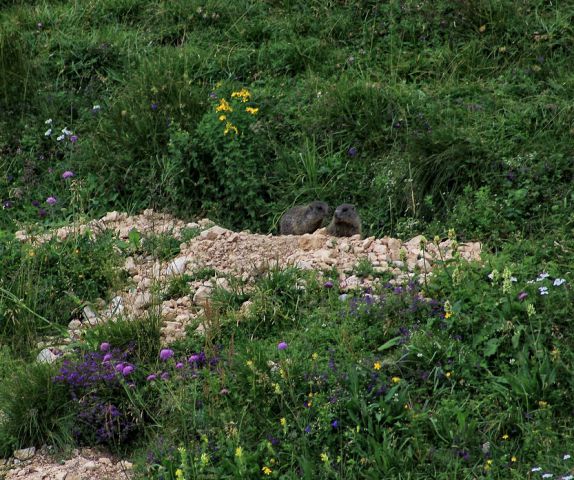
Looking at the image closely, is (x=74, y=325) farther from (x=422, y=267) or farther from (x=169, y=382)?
(x=422, y=267)

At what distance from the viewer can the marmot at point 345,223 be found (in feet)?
24.6

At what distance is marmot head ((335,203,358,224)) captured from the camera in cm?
751

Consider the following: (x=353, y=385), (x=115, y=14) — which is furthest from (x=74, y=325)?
(x=115, y=14)

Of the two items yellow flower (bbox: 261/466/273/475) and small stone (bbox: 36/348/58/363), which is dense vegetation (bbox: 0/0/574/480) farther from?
small stone (bbox: 36/348/58/363)

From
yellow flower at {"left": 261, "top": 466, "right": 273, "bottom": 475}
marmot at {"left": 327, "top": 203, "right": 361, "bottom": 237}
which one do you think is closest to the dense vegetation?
yellow flower at {"left": 261, "top": 466, "right": 273, "bottom": 475}

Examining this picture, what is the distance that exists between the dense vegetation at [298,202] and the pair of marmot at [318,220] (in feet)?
1.08

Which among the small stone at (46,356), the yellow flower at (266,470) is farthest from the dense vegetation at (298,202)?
the small stone at (46,356)

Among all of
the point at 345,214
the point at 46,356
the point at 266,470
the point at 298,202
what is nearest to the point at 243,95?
the point at 298,202

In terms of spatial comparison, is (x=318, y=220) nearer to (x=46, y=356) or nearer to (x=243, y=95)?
(x=243, y=95)

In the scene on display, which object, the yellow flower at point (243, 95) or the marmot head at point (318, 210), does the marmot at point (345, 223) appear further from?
the yellow flower at point (243, 95)

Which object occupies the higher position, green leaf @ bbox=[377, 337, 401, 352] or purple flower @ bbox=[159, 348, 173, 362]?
green leaf @ bbox=[377, 337, 401, 352]

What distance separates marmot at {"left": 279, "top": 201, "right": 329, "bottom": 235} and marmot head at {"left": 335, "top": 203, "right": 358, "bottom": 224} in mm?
212

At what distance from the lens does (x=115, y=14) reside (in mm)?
10812

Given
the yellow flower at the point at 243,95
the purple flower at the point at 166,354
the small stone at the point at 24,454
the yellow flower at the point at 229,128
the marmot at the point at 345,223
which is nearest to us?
the small stone at the point at 24,454
